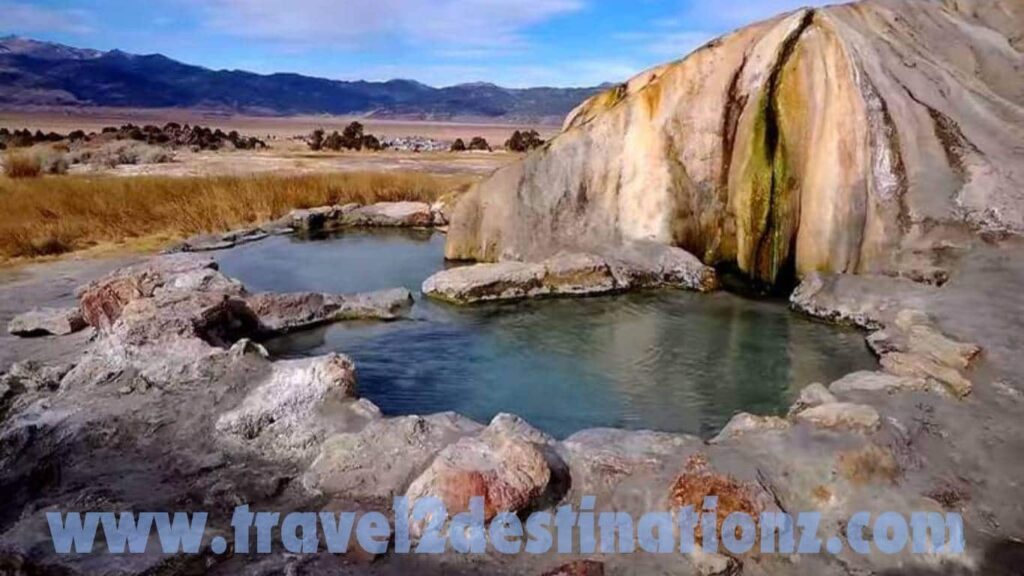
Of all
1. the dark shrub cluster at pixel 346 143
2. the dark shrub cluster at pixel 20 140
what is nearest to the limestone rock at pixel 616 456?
the dark shrub cluster at pixel 20 140

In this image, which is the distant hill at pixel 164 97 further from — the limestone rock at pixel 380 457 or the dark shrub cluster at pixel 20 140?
the limestone rock at pixel 380 457

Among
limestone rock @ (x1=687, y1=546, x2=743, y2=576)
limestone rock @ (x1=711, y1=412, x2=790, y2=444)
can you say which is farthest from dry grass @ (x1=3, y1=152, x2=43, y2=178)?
limestone rock @ (x1=687, y1=546, x2=743, y2=576)

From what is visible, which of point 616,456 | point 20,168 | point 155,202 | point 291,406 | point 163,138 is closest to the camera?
point 616,456

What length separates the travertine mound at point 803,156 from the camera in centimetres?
1002

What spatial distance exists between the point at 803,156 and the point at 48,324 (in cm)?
919

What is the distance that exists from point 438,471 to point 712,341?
Result: 458 cm

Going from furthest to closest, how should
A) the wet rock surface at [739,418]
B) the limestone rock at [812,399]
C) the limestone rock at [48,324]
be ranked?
the limestone rock at [48,324] → the limestone rock at [812,399] → the wet rock surface at [739,418]

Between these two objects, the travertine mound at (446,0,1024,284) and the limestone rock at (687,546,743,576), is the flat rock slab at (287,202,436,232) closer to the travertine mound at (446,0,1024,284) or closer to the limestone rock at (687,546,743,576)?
the travertine mound at (446,0,1024,284)

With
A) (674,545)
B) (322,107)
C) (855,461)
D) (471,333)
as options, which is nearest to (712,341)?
(471,333)

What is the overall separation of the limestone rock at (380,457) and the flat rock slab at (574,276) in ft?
15.4

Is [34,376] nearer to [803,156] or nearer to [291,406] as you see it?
[291,406]

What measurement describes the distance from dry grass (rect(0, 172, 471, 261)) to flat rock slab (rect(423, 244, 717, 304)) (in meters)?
6.33

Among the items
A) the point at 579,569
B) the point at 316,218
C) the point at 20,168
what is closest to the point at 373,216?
the point at 316,218

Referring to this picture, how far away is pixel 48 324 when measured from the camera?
8.37 metres
